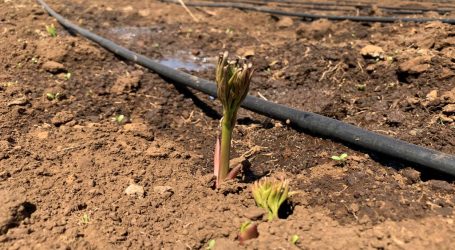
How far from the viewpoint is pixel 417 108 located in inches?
128

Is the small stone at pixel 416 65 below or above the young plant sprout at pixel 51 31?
above

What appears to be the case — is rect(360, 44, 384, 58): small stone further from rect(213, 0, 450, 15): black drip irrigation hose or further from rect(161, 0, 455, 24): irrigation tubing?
rect(213, 0, 450, 15): black drip irrigation hose

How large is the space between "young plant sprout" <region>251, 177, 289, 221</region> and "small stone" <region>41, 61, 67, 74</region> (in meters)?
2.50

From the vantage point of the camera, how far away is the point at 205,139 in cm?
313

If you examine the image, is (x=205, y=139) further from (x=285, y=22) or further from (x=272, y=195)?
(x=285, y=22)

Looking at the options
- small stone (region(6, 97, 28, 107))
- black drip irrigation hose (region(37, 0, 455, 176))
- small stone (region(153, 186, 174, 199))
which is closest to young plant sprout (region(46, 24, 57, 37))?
black drip irrigation hose (region(37, 0, 455, 176))

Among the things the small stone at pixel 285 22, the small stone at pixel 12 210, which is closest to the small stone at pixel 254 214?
the small stone at pixel 12 210

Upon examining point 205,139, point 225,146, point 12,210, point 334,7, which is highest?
point 225,146

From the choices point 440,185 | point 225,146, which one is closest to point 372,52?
point 440,185

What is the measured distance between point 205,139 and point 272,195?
1.10 metres

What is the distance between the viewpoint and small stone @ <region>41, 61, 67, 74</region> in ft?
12.8

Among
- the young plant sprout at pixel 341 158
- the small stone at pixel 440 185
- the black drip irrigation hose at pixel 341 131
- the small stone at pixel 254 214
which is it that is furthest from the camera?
the young plant sprout at pixel 341 158

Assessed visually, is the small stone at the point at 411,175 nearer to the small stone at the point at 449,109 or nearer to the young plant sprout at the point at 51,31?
the small stone at the point at 449,109

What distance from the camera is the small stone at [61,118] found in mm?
3129
